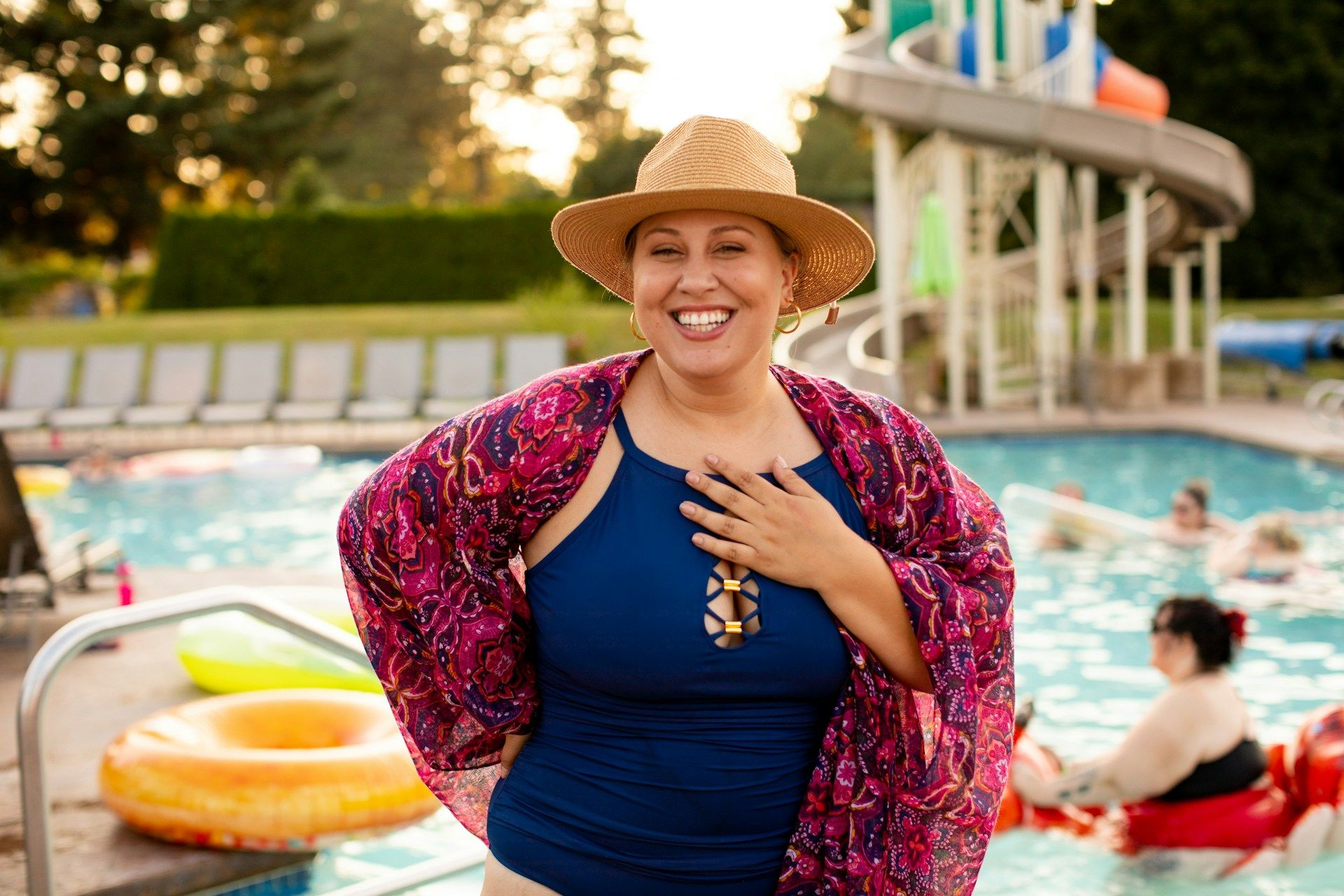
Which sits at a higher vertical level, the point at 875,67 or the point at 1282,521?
the point at 875,67

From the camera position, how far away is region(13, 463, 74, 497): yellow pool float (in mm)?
11281

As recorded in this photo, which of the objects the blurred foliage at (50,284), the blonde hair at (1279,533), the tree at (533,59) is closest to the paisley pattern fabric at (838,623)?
the blonde hair at (1279,533)

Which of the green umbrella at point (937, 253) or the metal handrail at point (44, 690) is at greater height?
the green umbrella at point (937, 253)

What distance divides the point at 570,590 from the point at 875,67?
12.9m

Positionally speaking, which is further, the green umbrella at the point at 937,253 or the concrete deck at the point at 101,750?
the green umbrella at the point at 937,253

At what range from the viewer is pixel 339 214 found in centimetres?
2342

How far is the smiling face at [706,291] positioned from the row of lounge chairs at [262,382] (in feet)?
39.8

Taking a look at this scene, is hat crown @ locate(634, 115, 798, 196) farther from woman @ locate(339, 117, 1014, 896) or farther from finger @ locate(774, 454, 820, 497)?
finger @ locate(774, 454, 820, 497)

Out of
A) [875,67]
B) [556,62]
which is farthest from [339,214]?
[556,62]

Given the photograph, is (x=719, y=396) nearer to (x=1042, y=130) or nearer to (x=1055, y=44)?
(x=1042, y=130)

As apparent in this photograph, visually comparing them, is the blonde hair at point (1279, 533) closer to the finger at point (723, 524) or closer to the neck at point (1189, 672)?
the neck at point (1189, 672)

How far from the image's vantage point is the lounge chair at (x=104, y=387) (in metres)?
13.6

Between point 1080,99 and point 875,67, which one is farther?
point 1080,99

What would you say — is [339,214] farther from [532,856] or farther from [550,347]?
[532,856]
